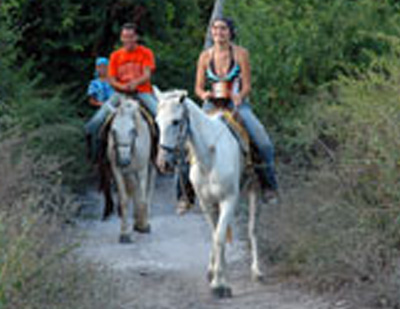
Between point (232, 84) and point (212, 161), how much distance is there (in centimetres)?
116

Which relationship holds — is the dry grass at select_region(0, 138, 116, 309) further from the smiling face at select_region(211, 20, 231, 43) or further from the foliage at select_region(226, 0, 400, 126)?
the foliage at select_region(226, 0, 400, 126)

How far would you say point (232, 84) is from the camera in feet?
37.1

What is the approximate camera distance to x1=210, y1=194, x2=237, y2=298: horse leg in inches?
412

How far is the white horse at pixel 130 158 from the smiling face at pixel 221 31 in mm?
3802

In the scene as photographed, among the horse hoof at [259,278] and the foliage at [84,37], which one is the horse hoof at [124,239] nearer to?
the horse hoof at [259,278]

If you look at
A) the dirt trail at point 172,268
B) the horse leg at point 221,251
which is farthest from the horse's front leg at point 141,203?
the horse leg at point 221,251

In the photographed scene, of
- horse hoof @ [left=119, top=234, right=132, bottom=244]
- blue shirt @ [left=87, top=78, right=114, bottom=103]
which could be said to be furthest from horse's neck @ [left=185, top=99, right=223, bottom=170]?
blue shirt @ [left=87, top=78, right=114, bottom=103]

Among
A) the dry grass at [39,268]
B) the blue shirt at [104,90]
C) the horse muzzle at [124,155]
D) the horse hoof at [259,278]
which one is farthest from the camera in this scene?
the blue shirt at [104,90]

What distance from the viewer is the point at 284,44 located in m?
15.3

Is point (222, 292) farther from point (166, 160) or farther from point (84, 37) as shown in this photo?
point (84, 37)

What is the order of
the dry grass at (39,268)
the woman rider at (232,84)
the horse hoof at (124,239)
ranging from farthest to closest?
the horse hoof at (124,239) < the woman rider at (232,84) < the dry grass at (39,268)

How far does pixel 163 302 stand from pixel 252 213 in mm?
1610

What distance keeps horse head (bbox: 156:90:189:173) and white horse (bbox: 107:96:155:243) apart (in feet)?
15.2

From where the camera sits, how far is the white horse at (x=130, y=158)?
48.4ft
